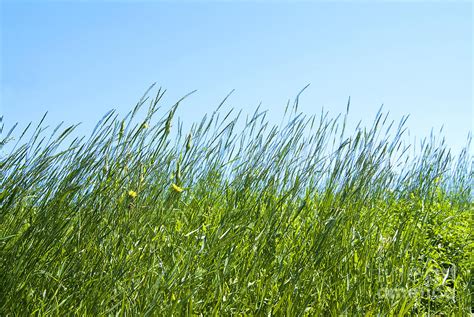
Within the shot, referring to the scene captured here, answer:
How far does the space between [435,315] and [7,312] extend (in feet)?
6.74

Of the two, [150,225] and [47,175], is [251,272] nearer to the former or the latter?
[150,225]

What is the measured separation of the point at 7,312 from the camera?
82.4 inches

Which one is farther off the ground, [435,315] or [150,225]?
[435,315]

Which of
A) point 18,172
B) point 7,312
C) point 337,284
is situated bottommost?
point 7,312

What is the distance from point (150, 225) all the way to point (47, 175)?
1.56 feet

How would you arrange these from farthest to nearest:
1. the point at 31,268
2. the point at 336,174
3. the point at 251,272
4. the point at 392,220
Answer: the point at 392,220, the point at 336,174, the point at 251,272, the point at 31,268

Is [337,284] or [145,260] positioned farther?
[337,284]

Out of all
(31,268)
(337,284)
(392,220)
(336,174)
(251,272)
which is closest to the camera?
(31,268)

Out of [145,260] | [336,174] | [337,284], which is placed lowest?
[145,260]

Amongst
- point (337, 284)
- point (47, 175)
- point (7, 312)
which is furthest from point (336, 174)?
point (7, 312)

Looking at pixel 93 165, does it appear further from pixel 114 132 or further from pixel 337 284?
pixel 337 284

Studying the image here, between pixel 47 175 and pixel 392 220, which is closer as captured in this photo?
pixel 47 175

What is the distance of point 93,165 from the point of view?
7.44ft

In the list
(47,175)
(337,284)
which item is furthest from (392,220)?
(47,175)
